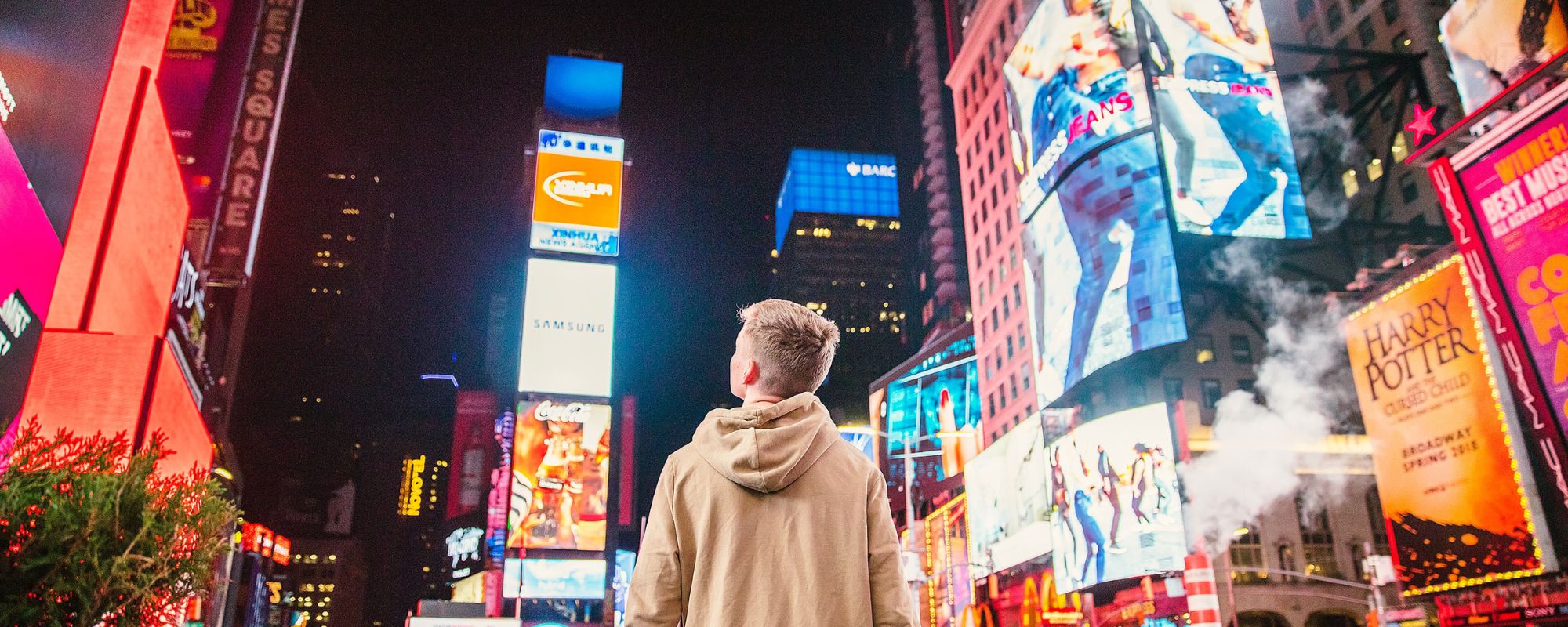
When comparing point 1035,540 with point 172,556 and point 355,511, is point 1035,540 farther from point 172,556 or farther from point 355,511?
point 355,511

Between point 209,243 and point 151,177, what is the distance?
12.2 metres

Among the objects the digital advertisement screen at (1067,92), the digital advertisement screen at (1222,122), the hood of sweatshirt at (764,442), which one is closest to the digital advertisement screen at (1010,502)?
the digital advertisement screen at (1067,92)

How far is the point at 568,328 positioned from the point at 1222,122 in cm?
2664

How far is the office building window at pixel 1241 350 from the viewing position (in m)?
43.8

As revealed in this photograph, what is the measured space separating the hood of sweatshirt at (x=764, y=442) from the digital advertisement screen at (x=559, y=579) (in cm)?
3190

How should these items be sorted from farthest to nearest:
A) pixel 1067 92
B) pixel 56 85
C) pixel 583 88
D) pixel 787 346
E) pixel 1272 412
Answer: pixel 583 88
pixel 1272 412
pixel 1067 92
pixel 56 85
pixel 787 346

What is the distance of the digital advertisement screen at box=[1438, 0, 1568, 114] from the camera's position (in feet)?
46.5

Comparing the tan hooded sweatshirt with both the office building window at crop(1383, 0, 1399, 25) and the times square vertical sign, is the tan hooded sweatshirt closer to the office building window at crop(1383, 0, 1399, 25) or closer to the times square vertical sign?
the times square vertical sign

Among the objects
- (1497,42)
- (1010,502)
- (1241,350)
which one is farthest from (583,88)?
(1497,42)

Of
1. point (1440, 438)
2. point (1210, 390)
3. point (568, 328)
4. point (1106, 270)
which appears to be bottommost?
point (1440, 438)

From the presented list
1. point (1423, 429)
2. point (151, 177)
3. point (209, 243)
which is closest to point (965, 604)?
point (1423, 429)

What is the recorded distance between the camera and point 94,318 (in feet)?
24.8

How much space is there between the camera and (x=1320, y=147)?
39500 millimetres

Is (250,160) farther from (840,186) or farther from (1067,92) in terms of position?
(840,186)
